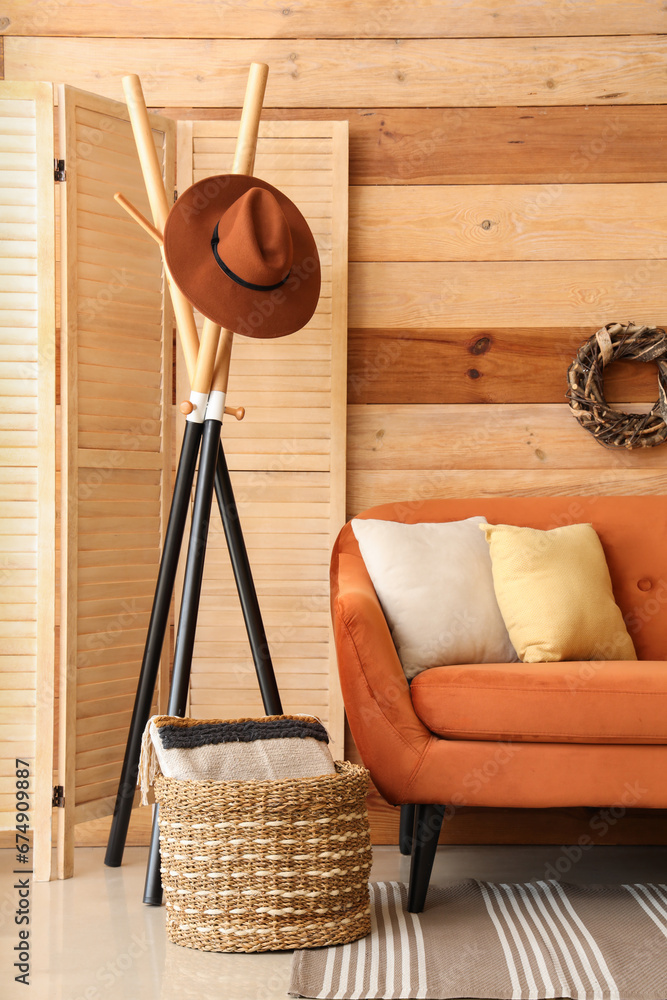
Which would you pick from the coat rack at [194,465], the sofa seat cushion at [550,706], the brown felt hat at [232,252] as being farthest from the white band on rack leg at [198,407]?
the sofa seat cushion at [550,706]

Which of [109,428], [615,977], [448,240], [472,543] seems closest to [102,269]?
[109,428]

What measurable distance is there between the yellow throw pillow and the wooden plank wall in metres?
0.47

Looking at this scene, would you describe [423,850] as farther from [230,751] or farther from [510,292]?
[510,292]

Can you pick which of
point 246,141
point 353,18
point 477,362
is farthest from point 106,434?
point 353,18

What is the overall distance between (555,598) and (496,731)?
42 centimetres

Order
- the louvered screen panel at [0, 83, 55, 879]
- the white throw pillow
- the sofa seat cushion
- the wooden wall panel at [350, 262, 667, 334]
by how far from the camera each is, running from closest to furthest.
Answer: the sofa seat cushion, the white throw pillow, the louvered screen panel at [0, 83, 55, 879], the wooden wall panel at [350, 262, 667, 334]

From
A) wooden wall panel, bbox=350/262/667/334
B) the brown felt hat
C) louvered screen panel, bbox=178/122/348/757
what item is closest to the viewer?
the brown felt hat

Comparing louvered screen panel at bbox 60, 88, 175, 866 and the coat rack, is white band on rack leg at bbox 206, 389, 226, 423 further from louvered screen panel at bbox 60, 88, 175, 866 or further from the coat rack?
louvered screen panel at bbox 60, 88, 175, 866

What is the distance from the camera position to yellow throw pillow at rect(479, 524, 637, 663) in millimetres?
2062

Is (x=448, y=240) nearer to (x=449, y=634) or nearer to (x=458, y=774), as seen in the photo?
(x=449, y=634)

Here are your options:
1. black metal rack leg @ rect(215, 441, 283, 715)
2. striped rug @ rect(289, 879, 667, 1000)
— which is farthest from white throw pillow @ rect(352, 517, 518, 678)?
striped rug @ rect(289, 879, 667, 1000)

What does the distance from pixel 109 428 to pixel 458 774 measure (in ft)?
4.16

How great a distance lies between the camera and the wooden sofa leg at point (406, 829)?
2348 millimetres

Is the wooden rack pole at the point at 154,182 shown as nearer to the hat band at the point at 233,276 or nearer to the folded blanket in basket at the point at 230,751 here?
the hat band at the point at 233,276
